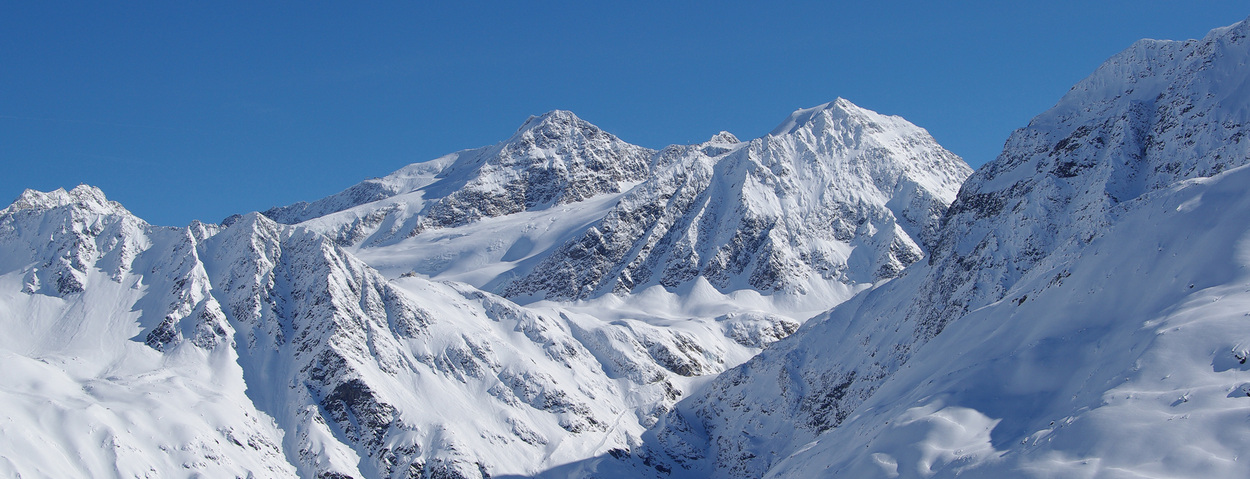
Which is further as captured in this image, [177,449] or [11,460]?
[177,449]

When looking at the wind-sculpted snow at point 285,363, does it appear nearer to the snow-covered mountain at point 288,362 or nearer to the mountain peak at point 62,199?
the snow-covered mountain at point 288,362

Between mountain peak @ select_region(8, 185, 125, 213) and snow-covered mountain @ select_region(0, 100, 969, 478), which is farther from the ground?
mountain peak @ select_region(8, 185, 125, 213)

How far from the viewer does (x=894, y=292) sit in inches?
4518

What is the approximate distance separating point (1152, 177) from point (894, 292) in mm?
32088

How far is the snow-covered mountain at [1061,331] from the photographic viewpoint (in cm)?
4388

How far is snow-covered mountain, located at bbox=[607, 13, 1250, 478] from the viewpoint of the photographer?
43875 mm

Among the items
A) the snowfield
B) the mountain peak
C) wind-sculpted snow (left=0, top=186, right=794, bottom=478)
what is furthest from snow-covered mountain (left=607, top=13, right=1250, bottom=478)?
the mountain peak

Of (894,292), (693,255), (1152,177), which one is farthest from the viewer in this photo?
(693,255)

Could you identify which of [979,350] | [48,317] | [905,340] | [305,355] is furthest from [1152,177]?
[48,317]

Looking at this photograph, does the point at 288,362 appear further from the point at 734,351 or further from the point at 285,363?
the point at 734,351

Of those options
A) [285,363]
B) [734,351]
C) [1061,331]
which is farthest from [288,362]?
[1061,331]

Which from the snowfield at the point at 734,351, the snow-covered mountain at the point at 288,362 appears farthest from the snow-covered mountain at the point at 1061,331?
the snow-covered mountain at the point at 288,362

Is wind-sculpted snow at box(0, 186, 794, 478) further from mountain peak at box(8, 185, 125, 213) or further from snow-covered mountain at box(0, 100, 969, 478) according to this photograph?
mountain peak at box(8, 185, 125, 213)

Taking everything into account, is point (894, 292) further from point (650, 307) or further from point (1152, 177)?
point (650, 307)
